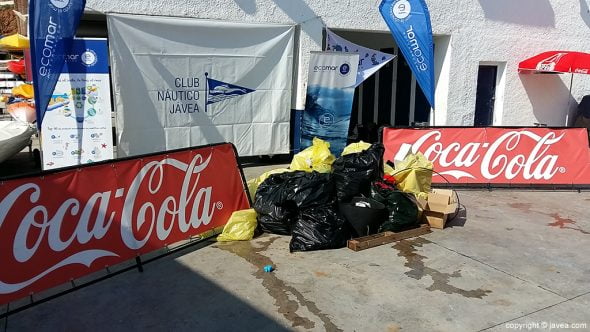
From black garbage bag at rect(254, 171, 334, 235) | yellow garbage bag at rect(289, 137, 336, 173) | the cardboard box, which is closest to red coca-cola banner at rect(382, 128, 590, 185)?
yellow garbage bag at rect(289, 137, 336, 173)

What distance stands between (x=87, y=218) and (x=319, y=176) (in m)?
2.55

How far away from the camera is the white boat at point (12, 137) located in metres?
8.21

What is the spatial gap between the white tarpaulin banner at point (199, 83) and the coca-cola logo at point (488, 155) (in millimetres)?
3089

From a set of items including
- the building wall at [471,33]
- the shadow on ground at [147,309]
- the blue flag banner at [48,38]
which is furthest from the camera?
the building wall at [471,33]

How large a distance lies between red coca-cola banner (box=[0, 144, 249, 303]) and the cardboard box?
249 centimetres

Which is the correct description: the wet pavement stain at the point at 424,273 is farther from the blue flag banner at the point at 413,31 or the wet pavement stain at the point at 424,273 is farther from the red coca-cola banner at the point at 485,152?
the blue flag banner at the point at 413,31

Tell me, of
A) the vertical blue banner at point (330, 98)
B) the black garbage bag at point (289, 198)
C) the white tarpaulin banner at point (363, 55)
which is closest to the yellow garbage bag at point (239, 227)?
the black garbage bag at point (289, 198)

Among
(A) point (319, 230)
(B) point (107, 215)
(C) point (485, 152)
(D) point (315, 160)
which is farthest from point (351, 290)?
(C) point (485, 152)

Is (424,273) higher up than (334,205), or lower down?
lower down

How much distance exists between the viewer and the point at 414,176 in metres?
6.31

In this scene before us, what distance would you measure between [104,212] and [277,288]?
1721 mm

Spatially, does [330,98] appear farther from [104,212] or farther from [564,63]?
[564,63]

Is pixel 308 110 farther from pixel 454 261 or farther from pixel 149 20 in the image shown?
pixel 454 261

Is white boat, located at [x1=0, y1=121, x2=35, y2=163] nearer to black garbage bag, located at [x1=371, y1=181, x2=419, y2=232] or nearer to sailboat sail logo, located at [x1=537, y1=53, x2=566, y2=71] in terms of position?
black garbage bag, located at [x1=371, y1=181, x2=419, y2=232]
